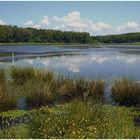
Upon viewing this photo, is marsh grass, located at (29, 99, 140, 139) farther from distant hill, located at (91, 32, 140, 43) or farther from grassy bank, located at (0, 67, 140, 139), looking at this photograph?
distant hill, located at (91, 32, 140, 43)

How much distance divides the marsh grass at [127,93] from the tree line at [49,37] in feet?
309

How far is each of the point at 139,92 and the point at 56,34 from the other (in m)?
119

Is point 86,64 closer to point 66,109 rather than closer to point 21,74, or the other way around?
point 21,74

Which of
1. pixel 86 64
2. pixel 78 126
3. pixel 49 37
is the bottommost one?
pixel 86 64

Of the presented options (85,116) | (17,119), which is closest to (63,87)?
(17,119)

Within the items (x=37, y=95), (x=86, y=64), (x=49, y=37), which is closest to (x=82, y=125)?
(x=37, y=95)

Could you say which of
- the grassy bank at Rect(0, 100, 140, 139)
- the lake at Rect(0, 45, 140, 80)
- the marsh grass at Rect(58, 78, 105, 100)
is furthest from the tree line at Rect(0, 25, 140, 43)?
the grassy bank at Rect(0, 100, 140, 139)

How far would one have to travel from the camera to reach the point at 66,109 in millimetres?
8859

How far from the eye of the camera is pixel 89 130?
24.2ft

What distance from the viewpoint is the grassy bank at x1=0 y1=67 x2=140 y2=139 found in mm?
7359

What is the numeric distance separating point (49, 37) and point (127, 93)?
4406 inches

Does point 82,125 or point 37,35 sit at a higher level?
point 37,35

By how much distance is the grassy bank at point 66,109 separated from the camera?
7359mm

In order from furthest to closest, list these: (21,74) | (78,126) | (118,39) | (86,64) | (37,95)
Result: (118,39)
(86,64)
(21,74)
(37,95)
(78,126)
